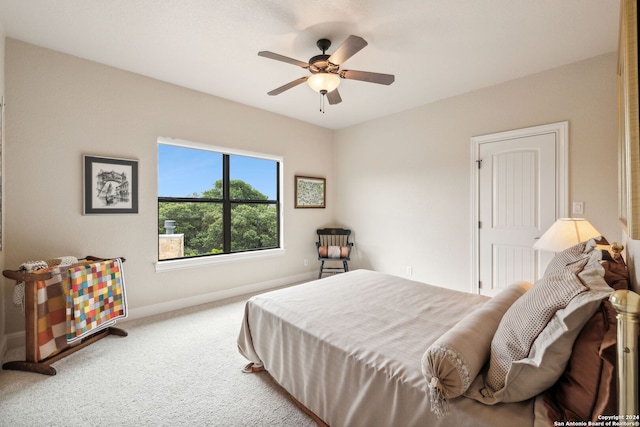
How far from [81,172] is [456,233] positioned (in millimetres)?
4281

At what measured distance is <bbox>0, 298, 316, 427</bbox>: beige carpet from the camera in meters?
1.64

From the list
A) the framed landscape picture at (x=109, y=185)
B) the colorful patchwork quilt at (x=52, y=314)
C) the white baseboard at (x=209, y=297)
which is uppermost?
the framed landscape picture at (x=109, y=185)

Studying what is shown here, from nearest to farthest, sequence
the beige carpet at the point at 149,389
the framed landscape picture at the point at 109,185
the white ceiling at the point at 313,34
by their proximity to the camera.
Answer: the beige carpet at the point at 149,389, the white ceiling at the point at 313,34, the framed landscape picture at the point at 109,185

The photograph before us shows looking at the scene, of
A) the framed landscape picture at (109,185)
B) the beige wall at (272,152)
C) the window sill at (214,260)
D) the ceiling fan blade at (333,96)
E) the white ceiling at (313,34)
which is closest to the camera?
the white ceiling at (313,34)

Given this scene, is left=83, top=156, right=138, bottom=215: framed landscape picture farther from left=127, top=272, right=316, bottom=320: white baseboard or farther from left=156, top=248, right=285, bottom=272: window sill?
left=127, top=272, right=316, bottom=320: white baseboard

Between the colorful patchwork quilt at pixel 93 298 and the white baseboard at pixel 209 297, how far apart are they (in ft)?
1.66

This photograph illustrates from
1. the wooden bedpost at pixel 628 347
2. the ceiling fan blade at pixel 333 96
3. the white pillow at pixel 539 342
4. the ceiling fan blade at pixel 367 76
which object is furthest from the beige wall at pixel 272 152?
the wooden bedpost at pixel 628 347

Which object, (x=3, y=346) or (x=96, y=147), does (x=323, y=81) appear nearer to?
(x=96, y=147)

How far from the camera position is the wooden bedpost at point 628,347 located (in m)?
0.63

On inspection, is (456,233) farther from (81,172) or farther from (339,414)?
(81,172)

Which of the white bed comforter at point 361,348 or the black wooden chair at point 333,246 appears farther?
the black wooden chair at point 333,246

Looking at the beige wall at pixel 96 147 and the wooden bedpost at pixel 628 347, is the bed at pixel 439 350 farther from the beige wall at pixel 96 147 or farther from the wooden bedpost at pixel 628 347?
the beige wall at pixel 96 147

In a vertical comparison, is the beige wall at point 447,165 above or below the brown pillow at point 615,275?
above

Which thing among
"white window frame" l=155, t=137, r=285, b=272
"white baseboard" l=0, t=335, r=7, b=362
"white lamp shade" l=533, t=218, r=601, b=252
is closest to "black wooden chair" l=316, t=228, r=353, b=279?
"white window frame" l=155, t=137, r=285, b=272
